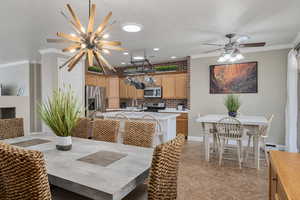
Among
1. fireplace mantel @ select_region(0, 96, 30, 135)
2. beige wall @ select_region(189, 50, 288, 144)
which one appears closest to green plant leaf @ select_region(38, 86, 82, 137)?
fireplace mantel @ select_region(0, 96, 30, 135)

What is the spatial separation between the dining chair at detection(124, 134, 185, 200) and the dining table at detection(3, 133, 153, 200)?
0.13 meters

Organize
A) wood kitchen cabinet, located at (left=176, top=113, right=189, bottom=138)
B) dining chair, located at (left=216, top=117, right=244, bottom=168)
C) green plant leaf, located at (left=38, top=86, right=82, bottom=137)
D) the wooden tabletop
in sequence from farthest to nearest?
wood kitchen cabinet, located at (left=176, top=113, right=189, bottom=138), dining chair, located at (left=216, top=117, right=244, bottom=168), green plant leaf, located at (left=38, top=86, right=82, bottom=137), the wooden tabletop

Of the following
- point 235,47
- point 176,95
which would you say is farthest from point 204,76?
point 235,47

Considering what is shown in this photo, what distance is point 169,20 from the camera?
2777 mm

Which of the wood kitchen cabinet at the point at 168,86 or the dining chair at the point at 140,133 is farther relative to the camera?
the wood kitchen cabinet at the point at 168,86

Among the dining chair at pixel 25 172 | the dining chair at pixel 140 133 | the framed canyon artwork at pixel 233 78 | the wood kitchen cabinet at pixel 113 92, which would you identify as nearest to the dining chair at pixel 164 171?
the dining chair at pixel 25 172

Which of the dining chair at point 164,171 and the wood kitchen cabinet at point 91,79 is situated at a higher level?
the wood kitchen cabinet at point 91,79

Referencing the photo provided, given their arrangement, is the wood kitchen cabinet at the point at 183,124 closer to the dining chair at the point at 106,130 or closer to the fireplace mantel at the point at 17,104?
the dining chair at the point at 106,130

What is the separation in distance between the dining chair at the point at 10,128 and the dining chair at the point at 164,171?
2.38m

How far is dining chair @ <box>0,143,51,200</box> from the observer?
912 millimetres

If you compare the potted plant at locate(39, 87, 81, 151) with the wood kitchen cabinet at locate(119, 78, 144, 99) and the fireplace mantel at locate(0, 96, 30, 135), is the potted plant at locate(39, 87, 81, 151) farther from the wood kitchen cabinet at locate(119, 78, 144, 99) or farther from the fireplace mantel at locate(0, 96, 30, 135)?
the wood kitchen cabinet at locate(119, 78, 144, 99)

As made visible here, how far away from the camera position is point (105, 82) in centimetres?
659

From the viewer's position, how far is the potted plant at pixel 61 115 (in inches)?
69.0

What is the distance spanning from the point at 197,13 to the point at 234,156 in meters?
2.98
